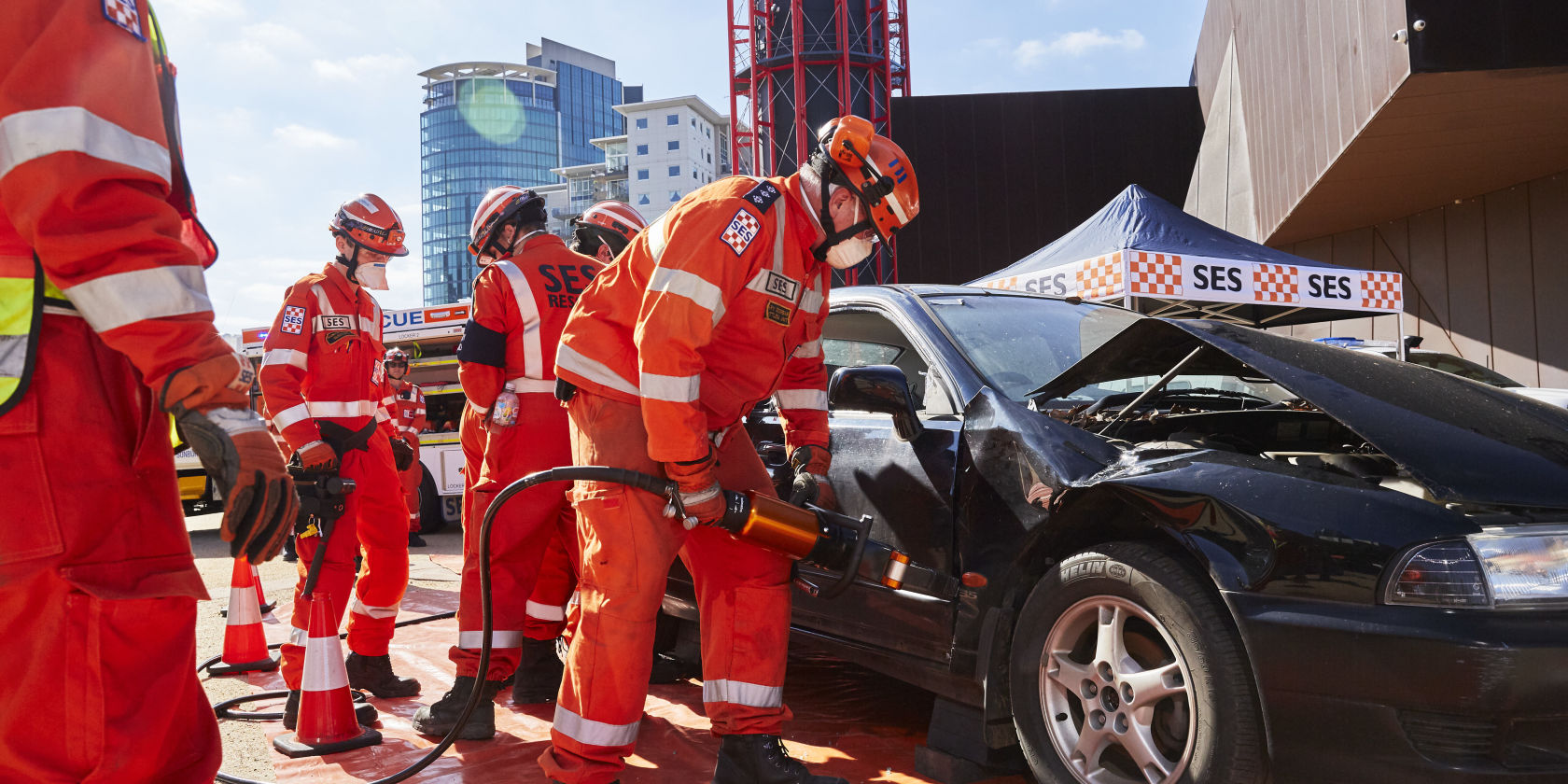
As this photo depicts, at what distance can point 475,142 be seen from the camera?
369 ft

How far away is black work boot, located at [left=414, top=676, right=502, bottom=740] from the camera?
3287 millimetres

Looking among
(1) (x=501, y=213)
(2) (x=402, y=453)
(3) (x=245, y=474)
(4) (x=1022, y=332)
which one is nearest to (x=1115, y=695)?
(4) (x=1022, y=332)

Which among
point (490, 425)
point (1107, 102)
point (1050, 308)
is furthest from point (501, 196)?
point (1107, 102)

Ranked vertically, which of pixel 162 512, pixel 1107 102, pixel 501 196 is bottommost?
pixel 162 512

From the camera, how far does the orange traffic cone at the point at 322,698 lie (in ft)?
10.3

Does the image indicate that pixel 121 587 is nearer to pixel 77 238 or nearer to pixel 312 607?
pixel 77 238

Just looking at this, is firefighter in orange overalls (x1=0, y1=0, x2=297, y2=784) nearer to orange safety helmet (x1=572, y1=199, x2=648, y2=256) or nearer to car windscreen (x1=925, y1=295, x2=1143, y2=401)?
car windscreen (x1=925, y1=295, x2=1143, y2=401)

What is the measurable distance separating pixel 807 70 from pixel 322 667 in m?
29.0

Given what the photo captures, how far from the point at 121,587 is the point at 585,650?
3.69 feet

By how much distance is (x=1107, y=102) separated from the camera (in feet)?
81.4

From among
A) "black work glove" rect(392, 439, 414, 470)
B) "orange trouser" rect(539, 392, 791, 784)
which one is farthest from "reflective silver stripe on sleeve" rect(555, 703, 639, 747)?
"black work glove" rect(392, 439, 414, 470)

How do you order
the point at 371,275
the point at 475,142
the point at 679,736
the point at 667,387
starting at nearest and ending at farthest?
the point at 667,387
the point at 679,736
the point at 371,275
the point at 475,142

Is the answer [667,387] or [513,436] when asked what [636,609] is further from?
[513,436]

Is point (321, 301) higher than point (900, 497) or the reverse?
higher
